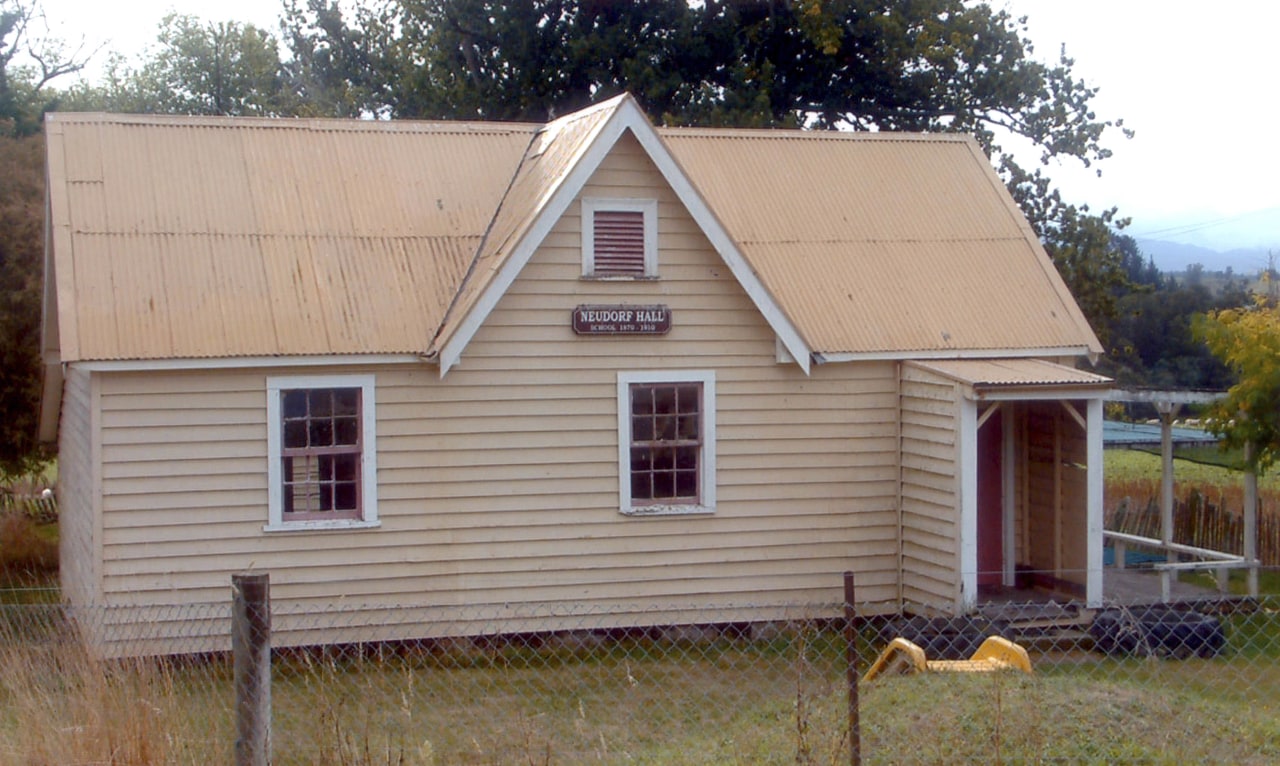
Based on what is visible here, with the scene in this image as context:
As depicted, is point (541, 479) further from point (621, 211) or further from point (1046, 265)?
point (1046, 265)

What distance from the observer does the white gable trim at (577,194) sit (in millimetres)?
14383

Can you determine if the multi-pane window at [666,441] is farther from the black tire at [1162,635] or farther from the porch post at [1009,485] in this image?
the black tire at [1162,635]

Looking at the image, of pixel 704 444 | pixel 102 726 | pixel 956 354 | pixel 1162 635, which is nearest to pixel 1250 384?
pixel 956 354

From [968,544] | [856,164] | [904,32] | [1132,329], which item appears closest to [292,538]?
[968,544]

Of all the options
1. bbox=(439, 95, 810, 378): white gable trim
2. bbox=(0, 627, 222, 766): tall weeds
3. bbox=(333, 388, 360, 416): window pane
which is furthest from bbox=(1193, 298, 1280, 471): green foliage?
bbox=(0, 627, 222, 766): tall weeds

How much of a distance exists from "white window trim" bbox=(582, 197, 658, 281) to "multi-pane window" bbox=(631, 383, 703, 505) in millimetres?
1285

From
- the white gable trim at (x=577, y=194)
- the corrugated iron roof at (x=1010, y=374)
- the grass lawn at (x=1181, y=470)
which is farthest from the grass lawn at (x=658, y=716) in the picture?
the grass lawn at (x=1181, y=470)

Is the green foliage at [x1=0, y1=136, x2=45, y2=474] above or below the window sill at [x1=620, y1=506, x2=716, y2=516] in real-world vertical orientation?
above

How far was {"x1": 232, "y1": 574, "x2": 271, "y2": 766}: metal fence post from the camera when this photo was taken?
6.82m

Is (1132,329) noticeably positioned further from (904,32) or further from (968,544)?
(968,544)

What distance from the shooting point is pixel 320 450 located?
1444 cm

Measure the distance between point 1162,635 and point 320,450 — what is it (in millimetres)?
8638

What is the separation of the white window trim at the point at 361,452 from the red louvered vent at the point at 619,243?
275 centimetres

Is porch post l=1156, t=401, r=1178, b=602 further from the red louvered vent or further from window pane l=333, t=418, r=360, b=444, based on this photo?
window pane l=333, t=418, r=360, b=444
